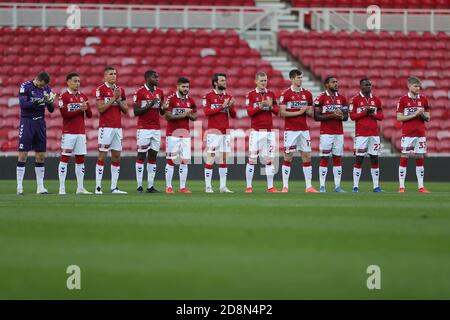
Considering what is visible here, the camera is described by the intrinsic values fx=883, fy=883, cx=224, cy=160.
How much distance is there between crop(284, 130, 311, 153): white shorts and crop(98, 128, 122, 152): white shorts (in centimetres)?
335

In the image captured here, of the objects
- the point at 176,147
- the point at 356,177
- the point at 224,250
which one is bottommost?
the point at 224,250

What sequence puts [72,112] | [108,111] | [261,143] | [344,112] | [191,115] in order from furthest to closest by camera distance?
1. [344,112]
2. [261,143]
3. [191,115]
4. [108,111]
5. [72,112]

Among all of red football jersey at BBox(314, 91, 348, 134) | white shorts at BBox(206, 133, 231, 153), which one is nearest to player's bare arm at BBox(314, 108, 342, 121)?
red football jersey at BBox(314, 91, 348, 134)

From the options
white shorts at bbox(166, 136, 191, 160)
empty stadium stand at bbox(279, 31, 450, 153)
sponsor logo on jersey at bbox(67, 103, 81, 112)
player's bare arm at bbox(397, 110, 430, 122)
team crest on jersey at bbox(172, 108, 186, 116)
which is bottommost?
white shorts at bbox(166, 136, 191, 160)

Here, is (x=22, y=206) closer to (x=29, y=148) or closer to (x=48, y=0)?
(x=29, y=148)

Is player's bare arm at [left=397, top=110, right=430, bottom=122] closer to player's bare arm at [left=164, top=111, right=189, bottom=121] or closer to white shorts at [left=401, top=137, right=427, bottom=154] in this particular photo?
white shorts at [left=401, top=137, right=427, bottom=154]

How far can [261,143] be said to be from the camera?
17672 millimetres

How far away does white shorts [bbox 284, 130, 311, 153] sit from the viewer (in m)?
17.6

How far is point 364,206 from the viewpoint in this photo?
1298 centimetres

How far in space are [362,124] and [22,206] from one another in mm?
7753

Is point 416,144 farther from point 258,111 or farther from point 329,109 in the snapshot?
point 258,111

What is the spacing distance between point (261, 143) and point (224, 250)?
9562 millimetres

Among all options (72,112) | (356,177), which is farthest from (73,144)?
(356,177)
